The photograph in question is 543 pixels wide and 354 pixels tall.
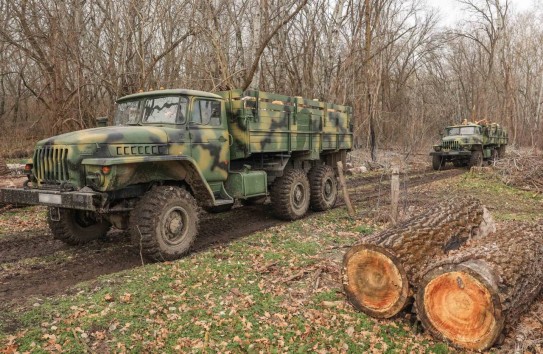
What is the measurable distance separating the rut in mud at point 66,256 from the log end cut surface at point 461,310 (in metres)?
3.74

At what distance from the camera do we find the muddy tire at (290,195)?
851 centimetres

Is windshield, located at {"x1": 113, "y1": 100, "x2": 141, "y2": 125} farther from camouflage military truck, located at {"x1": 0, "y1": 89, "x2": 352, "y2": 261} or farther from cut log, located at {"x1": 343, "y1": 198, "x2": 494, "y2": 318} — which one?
cut log, located at {"x1": 343, "y1": 198, "x2": 494, "y2": 318}

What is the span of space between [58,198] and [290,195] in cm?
441

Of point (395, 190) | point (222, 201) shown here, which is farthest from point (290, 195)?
point (395, 190)

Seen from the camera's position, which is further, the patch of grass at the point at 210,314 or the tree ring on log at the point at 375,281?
the tree ring on log at the point at 375,281

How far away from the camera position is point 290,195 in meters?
8.56

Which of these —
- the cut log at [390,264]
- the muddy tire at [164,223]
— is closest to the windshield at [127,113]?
the muddy tire at [164,223]

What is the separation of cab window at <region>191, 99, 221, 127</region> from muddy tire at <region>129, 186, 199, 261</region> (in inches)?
52.1

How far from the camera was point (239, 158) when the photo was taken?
7988 millimetres

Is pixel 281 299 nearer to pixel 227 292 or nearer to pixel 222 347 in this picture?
pixel 227 292

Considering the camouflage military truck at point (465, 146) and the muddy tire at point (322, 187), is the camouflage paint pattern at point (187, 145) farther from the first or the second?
the camouflage military truck at point (465, 146)

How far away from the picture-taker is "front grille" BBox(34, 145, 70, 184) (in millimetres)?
5645

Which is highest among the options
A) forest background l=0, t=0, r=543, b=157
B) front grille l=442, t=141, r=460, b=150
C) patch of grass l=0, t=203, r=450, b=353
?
forest background l=0, t=0, r=543, b=157

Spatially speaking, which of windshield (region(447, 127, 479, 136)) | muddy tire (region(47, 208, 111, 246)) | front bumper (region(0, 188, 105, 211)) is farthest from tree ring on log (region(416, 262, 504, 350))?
windshield (region(447, 127, 479, 136))
